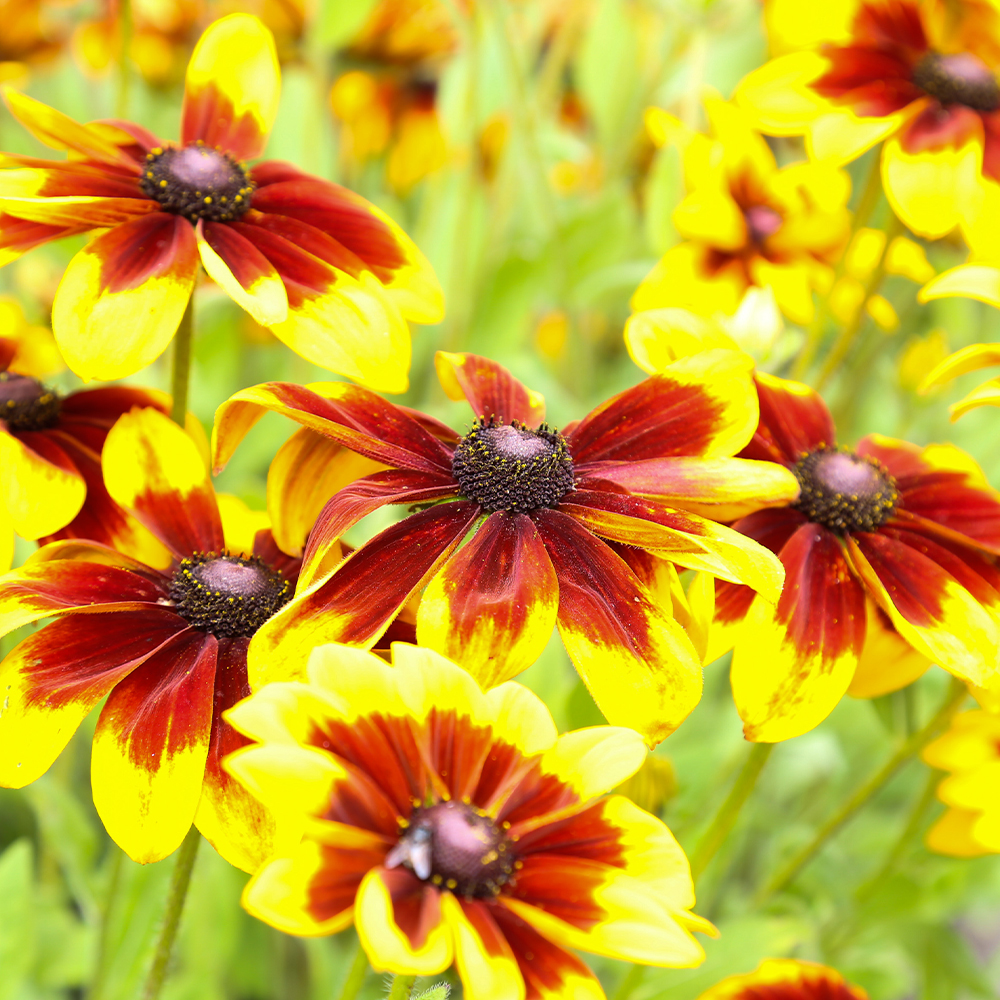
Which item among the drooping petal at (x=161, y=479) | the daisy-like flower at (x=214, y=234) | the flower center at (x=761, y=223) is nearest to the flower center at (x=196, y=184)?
the daisy-like flower at (x=214, y=234)

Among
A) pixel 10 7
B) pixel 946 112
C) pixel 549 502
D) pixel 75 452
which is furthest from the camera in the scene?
pixel 10 7

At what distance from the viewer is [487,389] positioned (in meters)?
0.54

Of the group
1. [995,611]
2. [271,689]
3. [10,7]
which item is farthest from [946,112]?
[10,7]

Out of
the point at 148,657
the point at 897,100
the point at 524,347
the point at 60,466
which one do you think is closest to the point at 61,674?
the point at 148,657

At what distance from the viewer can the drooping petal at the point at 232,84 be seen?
0.63 metres

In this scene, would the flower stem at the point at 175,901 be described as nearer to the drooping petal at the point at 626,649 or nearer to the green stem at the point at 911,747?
the drooping petal at the point at 626,649

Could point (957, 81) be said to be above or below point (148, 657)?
above

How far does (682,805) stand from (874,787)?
0.17 metres

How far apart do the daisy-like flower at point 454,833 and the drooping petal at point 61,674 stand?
11 centimetres

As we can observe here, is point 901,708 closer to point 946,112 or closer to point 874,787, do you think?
point 874,787

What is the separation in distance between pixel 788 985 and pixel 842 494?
26cm

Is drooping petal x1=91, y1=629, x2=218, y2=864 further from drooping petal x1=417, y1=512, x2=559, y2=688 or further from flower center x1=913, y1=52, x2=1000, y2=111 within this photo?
flower center x1=913, y1=52, x2=1000, y2=111

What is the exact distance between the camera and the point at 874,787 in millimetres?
647

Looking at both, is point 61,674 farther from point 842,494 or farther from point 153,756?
point 842,494
